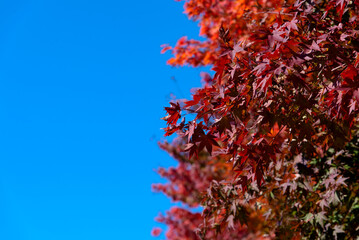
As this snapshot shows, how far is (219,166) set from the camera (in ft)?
48.0

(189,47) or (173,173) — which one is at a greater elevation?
(173,173)

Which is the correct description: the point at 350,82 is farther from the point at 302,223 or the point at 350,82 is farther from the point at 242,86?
the point at 302,223

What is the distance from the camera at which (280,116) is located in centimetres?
326

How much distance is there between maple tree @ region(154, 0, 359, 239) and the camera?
10.4ft

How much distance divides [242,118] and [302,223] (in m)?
2.82

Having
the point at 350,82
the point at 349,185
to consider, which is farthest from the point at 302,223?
the point at 350,82

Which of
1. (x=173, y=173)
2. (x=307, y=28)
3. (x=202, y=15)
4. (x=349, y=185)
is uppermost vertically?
(x=173, y=173)

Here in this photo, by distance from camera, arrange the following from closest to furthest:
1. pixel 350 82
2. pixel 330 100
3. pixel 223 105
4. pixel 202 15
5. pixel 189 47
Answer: pixel 350 82
pixel 330 100
pixel 223 105
pixel 202 15
pixel 189 47

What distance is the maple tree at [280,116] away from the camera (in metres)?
3.16

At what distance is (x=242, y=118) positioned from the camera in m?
3.35

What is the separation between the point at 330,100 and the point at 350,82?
0.26m

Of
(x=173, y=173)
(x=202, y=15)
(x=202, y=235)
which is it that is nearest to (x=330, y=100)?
(x=202, y=235)

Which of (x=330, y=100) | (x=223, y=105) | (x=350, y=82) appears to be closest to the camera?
(x=350, y=82)

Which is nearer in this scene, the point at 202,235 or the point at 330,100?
the point at 330,100
